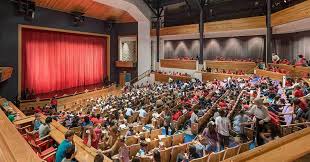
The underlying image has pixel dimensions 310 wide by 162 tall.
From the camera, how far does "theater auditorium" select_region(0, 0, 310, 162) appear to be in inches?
191

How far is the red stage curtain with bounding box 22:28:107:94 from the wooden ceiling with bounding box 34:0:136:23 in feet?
5.40

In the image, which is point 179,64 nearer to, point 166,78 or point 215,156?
point 166,78

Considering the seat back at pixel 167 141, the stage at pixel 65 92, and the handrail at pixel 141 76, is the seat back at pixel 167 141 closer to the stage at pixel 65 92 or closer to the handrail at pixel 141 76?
the stage at pixel 65 92

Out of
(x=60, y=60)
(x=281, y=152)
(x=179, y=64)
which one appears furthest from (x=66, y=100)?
(x=281, y=152)

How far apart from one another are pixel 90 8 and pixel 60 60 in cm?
419

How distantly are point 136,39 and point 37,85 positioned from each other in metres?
9.51

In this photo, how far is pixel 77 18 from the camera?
1783cm

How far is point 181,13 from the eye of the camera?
871 inches

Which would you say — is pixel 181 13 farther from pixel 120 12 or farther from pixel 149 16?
pixel 120 12

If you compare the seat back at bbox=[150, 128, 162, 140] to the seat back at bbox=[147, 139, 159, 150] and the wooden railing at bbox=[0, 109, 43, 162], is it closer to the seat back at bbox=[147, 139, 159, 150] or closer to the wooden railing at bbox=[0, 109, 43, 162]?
the seat back at bbox=[147, 139, 159, 150]

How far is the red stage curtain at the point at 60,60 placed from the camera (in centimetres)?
1558

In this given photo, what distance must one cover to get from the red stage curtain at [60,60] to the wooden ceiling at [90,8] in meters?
1.64

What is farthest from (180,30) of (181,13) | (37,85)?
(37,85)

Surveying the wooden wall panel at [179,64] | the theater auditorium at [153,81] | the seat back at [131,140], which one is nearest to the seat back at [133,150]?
the theater auditorium at [153,81]
